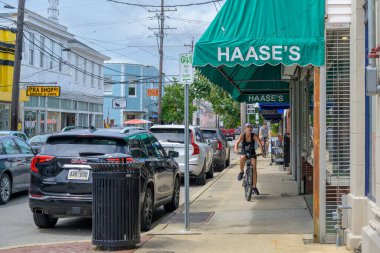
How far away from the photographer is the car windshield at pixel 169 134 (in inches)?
619

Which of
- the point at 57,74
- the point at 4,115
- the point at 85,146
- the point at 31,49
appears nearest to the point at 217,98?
the point at 57,74

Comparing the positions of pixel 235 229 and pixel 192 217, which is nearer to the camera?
pixel 235 229

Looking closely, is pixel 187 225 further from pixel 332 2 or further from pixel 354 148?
pixel 332 2

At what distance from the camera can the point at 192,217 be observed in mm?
10273

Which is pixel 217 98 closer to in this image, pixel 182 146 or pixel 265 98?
pixel 265 98

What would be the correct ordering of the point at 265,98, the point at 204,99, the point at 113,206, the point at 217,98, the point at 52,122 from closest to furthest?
1. the point at 113,206
2. the point at 265,98
3. the point at 52,122
4. the point at 217,98
5. the point at 204,99

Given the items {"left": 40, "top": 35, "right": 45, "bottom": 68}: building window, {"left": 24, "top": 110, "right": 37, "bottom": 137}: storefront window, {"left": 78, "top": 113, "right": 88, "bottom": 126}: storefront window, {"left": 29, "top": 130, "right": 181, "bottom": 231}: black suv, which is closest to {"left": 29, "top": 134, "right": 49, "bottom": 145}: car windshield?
{"left": 29, "top": 130, "right": 181, "bottom": 231}: black suv

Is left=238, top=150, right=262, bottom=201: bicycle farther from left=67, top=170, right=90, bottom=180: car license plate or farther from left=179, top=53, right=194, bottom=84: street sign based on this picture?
left=67, top=170, right=90, bottom=180: car license plate

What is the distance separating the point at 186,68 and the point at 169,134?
7.10 m

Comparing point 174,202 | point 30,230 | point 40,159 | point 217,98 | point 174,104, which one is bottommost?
point 30,230

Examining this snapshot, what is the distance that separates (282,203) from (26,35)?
89.2 ft

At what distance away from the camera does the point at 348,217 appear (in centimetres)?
702

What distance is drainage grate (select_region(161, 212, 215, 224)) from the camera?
9.90 m

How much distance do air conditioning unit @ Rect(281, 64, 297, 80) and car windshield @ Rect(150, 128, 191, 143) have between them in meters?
3.49
